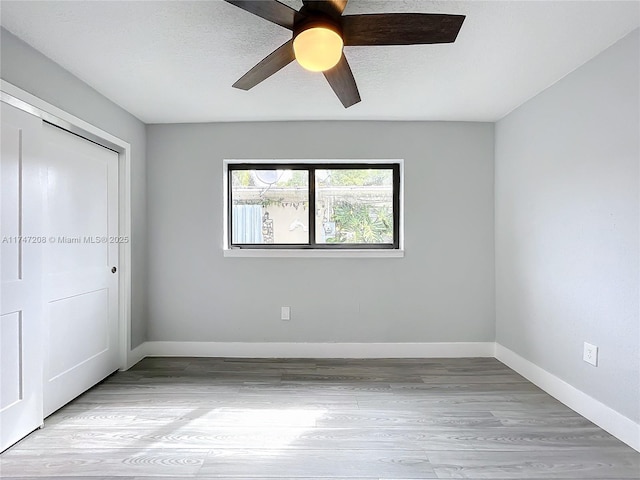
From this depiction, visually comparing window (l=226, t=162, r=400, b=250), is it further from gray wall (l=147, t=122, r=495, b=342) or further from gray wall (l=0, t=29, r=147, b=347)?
gray wall (l=0, t=29, r=147, b=347)

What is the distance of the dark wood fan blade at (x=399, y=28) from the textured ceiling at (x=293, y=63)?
22cm

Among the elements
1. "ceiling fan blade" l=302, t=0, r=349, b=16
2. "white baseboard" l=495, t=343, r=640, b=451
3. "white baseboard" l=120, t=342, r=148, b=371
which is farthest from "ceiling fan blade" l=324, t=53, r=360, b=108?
"white baseboard" l=120, t=342, r=148, b=371

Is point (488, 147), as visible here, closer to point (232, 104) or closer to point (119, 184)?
point (232, 104)

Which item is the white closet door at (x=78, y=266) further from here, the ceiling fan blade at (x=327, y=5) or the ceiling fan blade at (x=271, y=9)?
the ceiling fan blade at (x=327, y=5)

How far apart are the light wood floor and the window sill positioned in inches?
40.4

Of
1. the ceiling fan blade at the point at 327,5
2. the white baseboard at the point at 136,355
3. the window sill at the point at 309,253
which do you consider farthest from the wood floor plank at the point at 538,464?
the white baseboard at the point at 136,355

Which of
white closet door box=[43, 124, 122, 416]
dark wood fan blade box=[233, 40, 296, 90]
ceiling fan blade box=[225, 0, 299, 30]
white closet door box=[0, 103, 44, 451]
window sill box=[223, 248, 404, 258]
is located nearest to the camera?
ceiling fan blade box=[225, 0, 299, 30]

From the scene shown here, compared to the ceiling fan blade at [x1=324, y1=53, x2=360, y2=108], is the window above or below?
below

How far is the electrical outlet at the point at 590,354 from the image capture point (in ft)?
7.09

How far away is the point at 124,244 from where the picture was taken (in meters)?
3.04

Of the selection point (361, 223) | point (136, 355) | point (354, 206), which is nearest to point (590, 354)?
point (361, 223)

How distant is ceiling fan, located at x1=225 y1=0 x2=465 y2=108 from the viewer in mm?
1418

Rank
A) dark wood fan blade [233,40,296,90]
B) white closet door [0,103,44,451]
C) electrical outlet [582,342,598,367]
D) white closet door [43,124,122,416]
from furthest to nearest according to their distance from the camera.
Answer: white closet door [43,124,122,416], electrical outlet [582,342,598,367], white closet door [0,103,44,451], dark wood fan blade [233,40,296,90]

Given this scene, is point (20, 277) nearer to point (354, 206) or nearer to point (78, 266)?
point (78, 266)
